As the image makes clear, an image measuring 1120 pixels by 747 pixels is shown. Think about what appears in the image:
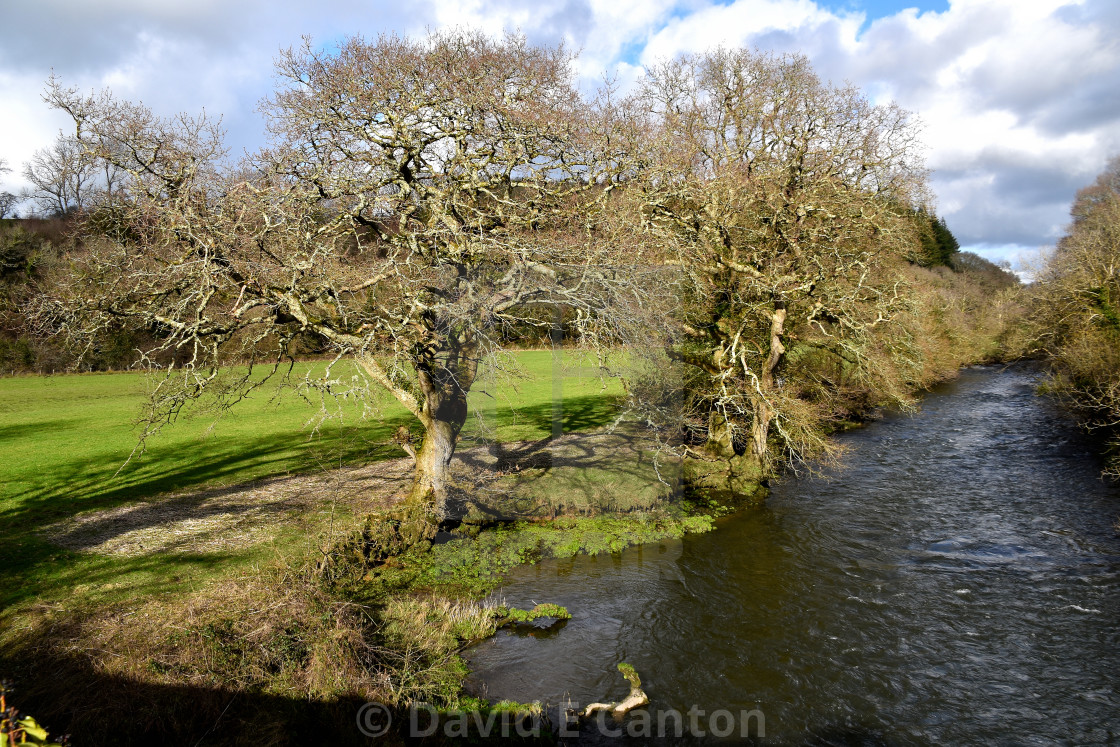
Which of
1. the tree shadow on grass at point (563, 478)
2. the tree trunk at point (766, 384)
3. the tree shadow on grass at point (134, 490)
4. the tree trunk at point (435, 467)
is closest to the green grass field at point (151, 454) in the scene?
the tree shadow on grass at point (134, 490)

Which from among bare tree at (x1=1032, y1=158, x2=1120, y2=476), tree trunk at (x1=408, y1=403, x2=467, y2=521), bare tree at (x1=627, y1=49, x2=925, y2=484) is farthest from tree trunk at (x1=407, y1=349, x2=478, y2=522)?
bare tree at (x1=1032, y1=158, x2=1120, y2=476)

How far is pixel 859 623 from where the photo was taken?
988 cm

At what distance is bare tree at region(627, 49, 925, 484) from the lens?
15.4 m

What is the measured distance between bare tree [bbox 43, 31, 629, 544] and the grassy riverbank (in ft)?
5.34

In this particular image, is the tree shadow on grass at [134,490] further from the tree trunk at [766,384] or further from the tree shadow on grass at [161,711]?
the tree trunk at [766,384]

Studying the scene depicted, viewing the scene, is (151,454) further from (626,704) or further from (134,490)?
(626,704)

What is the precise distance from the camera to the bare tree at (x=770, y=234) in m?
15.4

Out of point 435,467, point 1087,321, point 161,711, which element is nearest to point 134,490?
point 435,467

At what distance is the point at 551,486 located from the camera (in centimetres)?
1458

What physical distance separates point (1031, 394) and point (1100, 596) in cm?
2249

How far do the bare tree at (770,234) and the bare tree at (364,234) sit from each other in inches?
147

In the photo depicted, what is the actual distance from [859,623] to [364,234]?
37.0 feet

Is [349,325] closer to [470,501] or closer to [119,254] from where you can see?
[119,254]

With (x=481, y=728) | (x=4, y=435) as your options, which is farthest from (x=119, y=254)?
(x=4, y=435)
